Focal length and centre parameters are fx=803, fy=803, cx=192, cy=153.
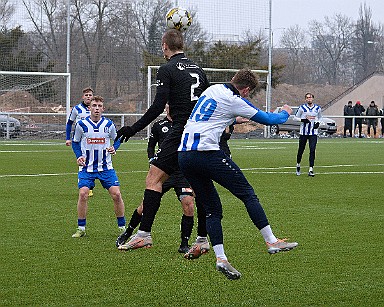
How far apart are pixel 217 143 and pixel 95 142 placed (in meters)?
3.30

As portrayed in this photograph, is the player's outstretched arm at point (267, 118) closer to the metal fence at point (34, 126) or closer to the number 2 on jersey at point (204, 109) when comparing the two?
the number 2 on jersey at point (204, 109)

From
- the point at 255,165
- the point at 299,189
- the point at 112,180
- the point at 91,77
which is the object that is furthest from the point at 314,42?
the point at 112,180

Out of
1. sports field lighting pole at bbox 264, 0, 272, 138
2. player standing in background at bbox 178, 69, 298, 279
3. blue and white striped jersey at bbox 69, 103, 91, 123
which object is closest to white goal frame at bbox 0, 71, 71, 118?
sports field lighting pole at bbox 264, 0, 272, 138

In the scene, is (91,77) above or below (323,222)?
above

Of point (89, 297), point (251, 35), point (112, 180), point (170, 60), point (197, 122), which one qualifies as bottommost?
point (89, 297)

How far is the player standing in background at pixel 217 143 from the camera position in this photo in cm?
704

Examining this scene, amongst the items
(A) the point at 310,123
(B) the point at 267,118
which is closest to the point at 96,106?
(B) the point at 267,118

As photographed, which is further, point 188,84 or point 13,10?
point 13,10

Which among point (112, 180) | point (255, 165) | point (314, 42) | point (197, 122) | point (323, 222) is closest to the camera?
point (197, 122)

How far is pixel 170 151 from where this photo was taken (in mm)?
8117

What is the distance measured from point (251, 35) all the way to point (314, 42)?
37.9 metres

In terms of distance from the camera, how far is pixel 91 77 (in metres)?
37.0

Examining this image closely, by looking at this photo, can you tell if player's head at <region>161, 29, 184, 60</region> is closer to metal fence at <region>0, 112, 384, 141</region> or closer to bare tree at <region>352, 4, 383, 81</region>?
metal fence at <region>0, 112, 384, 141</region>

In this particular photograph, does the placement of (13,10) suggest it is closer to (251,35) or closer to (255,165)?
(251,35)
